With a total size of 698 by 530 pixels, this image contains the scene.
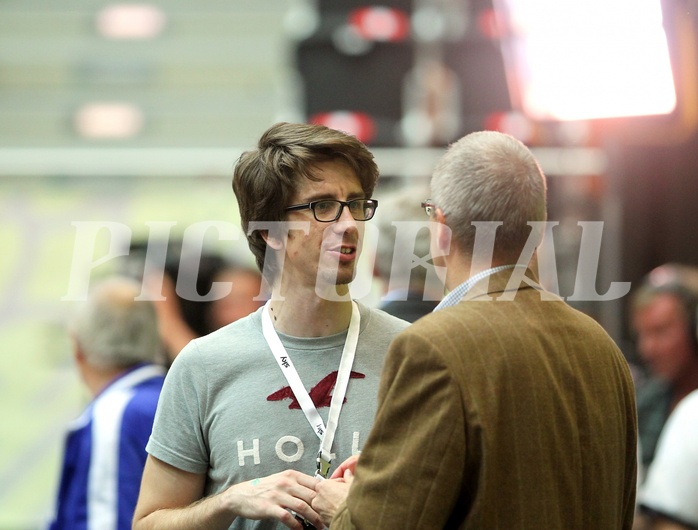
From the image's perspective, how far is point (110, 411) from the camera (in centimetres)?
333

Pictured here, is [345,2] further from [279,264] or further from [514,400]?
[514,400]

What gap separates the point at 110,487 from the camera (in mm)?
3264

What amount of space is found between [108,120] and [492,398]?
11.5m

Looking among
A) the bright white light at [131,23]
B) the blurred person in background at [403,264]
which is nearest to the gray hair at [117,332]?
the blurred person in background at [403,264]

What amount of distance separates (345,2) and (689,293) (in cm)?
409

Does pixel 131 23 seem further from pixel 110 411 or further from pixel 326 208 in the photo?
pixel 326 208

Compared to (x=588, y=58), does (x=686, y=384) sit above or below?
below

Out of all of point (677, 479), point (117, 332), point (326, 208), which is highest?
point (326, 208)

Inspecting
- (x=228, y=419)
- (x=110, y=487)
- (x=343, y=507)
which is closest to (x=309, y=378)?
(x=228, y=419)

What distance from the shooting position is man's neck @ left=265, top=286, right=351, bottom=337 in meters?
2.44

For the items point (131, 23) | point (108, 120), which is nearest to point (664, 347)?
point (108, 120)

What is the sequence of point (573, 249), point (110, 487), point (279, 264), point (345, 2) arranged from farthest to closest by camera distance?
1. point (345, 2)
2. point (573, 249)
3. point (110, 487)
4. point (279, 264)

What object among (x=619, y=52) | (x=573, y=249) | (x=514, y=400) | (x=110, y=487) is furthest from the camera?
(x=573, y=249)

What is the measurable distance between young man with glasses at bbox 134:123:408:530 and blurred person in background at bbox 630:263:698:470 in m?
2.22
